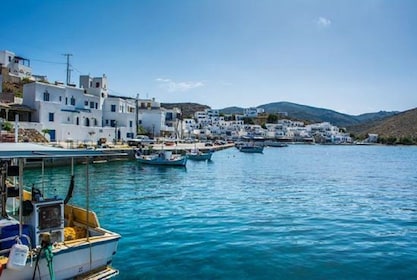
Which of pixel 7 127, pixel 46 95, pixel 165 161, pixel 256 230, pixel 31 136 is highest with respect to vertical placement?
pixel 46 95

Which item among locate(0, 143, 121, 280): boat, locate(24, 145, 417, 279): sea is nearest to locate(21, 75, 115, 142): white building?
locate(24, 145, 417, 279): sea

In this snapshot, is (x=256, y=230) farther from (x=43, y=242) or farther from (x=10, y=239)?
(x=10, y=239)

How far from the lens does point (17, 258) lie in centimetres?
679

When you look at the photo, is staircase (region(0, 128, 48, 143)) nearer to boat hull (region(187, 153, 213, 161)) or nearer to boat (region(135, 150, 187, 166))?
boat (region(135, 150, 187, 166))

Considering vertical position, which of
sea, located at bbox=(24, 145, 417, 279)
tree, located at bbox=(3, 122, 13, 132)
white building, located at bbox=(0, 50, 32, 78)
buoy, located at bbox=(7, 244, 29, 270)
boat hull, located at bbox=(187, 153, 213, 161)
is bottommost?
sea, located at bbox=(24, 145, 417, 279)

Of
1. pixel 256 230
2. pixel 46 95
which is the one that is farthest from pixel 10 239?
pixel 46 95

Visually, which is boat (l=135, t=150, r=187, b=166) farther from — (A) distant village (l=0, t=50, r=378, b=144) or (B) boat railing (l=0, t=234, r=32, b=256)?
(B) boat railing (l=0, t=234, r=32, b=256)

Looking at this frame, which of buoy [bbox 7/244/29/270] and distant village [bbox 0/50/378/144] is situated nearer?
buoy [bbox 7/244/29/270]

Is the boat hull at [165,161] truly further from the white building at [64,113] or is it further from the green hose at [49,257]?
the green hose at [49,257]

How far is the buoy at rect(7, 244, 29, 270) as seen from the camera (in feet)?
22.2

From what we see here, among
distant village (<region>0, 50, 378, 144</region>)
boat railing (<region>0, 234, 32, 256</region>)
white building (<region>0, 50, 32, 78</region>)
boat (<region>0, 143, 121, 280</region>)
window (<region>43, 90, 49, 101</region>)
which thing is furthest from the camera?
white building (<region>0, 50, 32, 78</region>)

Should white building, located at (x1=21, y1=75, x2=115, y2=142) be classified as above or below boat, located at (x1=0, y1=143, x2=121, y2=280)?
above

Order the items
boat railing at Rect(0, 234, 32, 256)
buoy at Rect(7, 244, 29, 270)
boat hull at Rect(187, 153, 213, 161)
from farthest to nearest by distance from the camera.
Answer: boat hull at Rect(187, 153, 213, 161) → boat railing at Rect(0, 234, 32, 256) → buoy at Rect(7, 244, 29, 270)

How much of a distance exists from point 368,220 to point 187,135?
101287 millimetres
